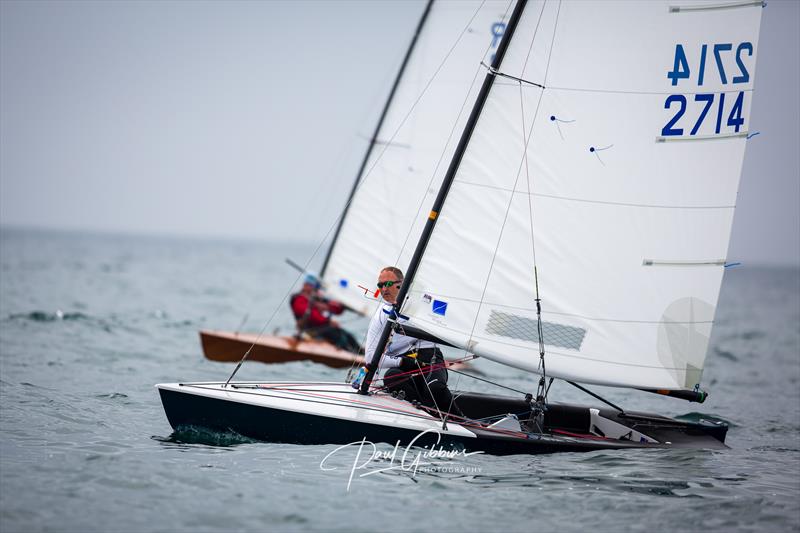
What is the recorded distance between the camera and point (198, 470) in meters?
5.82

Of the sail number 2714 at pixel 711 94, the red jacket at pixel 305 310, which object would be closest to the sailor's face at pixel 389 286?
the sail number 2714 at pixel 711 94

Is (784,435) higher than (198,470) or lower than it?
higher

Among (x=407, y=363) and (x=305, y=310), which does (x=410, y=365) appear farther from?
(x=305, y=310)

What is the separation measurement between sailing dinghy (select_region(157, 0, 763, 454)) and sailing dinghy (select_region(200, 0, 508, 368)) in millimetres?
3990

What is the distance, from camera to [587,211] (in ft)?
22.6

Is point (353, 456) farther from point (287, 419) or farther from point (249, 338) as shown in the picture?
point (249, 338)

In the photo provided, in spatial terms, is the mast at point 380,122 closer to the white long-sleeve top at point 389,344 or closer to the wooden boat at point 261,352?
the wooden boat at point 261,352

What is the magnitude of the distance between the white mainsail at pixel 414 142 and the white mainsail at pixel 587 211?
3.88 meters

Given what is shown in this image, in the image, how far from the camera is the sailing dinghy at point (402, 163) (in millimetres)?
11500

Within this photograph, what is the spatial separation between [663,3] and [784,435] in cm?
522

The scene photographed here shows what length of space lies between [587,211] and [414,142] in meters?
5.56

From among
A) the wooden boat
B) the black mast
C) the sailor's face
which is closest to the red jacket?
the wooden boat

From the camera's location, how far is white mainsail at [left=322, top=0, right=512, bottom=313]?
37.4ft

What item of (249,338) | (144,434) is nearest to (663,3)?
(144,434)
